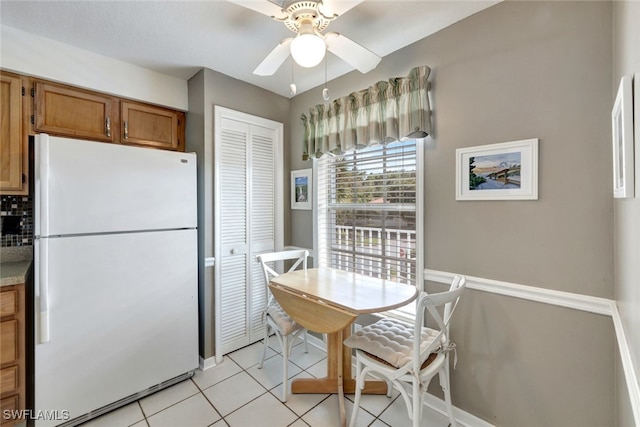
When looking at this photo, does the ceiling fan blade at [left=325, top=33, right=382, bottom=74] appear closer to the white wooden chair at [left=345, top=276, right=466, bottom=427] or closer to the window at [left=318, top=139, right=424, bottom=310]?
the window at [left=318, top=139, right=424, bottom=310]

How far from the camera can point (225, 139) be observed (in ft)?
8.01

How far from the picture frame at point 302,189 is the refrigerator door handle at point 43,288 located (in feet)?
6.22

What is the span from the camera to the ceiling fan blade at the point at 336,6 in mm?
1168

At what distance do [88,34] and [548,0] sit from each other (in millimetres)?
2778

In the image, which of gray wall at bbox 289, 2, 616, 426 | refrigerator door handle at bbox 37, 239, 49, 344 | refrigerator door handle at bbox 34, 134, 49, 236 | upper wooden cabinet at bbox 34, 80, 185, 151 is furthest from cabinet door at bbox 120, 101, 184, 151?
gray wall at bbox 289, 2, 616, 426

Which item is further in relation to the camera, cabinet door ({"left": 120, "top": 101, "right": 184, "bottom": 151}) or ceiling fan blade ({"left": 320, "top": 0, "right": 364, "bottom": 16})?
cabinet door ({"left": 120, "top": 101, "right": 184, "bottom": 151})

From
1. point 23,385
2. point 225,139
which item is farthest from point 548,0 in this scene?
point 23,385

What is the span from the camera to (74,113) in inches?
80.1

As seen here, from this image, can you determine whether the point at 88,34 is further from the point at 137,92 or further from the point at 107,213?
the point at 107,213

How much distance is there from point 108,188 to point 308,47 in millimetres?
1569

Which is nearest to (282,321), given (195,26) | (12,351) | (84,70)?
(12,351)

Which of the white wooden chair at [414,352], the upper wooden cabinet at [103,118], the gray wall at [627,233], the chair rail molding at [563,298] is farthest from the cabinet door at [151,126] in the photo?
the gray wall at [627,233]

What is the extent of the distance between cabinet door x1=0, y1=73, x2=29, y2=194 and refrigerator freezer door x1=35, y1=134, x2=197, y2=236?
1.66 feet

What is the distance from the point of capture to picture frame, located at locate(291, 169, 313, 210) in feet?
8.97
